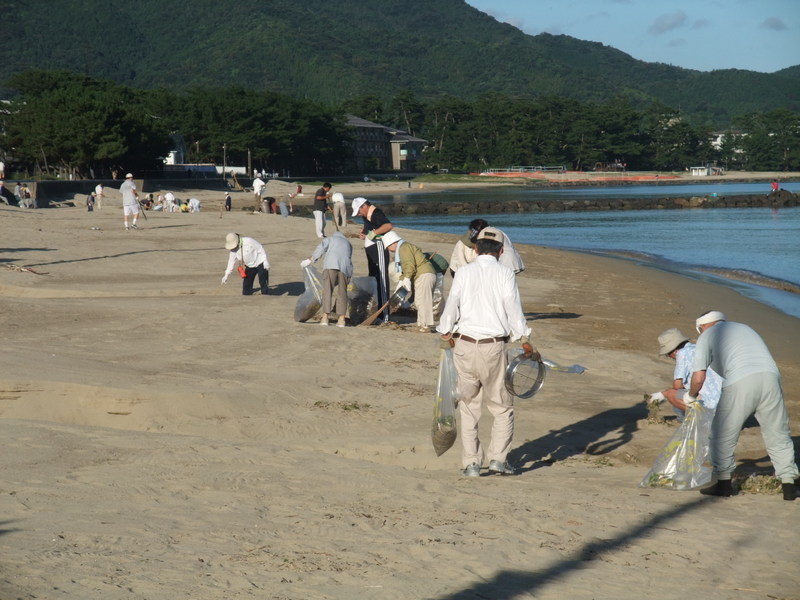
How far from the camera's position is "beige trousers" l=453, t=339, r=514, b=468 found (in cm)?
632

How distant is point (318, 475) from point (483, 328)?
1.50 metres

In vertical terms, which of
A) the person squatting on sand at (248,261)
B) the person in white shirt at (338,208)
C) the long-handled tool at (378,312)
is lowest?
the long-handled tool at (378,312)

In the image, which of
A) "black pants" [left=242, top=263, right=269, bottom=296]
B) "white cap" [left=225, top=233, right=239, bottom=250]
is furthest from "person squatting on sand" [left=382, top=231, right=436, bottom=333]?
"black pants" [left=242, top=263, right=269, bottom=296]

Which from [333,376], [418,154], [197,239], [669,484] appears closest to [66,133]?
[197,239]

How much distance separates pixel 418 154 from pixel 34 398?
13522 centimetres

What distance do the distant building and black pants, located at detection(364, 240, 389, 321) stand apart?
11703 cm

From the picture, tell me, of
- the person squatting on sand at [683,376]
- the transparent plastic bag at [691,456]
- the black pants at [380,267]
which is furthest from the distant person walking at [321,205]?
the transparent plastic bag at [691,456]

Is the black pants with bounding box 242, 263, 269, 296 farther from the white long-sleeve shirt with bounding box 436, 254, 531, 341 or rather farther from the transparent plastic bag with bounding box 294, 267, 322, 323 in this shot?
the white long-sleeve shirt with bounding box 436, 254, 531, 341

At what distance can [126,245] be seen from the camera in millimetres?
24109

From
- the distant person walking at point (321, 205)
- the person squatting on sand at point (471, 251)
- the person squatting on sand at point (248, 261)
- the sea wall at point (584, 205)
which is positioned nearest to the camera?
the person squatting on sand at point (471, 251)

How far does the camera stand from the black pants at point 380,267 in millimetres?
12617

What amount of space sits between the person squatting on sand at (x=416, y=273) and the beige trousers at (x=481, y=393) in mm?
5742

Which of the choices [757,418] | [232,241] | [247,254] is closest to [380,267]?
[232,241]

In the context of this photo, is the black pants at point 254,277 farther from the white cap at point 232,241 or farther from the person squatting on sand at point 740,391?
the person squatting on sand at point 740,391
